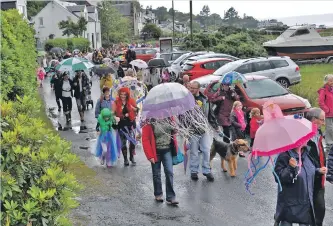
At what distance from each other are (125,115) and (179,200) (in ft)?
9.51

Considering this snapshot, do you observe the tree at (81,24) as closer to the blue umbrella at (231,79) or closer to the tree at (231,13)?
the blue umbrella at (231,79)

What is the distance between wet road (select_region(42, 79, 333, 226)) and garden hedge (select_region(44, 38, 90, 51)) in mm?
49284

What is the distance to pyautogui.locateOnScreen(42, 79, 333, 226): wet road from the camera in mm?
7715

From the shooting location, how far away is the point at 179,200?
870 centimetres

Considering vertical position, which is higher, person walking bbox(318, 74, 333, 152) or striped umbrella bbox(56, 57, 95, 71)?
striped umbrella bbox(56, 57, 95, 71)

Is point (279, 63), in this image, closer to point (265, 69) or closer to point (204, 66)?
point (265, 69)

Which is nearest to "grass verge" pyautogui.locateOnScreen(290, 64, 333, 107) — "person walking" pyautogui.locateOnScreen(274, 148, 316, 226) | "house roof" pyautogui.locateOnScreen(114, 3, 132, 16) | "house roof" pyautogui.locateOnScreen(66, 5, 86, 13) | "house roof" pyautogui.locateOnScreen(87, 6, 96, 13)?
"person walking" pyautogui.locateOnScreen(274, 148, 316, 226)

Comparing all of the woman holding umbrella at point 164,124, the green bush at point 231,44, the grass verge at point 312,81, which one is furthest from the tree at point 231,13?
the woman holding umbrella at point 164,124

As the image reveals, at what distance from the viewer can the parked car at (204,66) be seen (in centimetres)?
2386

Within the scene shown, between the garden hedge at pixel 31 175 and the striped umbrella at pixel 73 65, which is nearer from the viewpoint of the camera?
the garden hedge at pixel 31 175

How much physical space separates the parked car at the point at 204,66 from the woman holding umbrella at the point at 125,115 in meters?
13.0

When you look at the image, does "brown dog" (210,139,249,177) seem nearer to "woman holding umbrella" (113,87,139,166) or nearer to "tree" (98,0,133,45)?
"woman holding umbrella" (113,87,139,166)

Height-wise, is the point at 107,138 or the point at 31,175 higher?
the point at 31,175

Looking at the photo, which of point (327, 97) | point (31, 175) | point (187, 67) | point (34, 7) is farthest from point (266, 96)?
point (34, 7)
